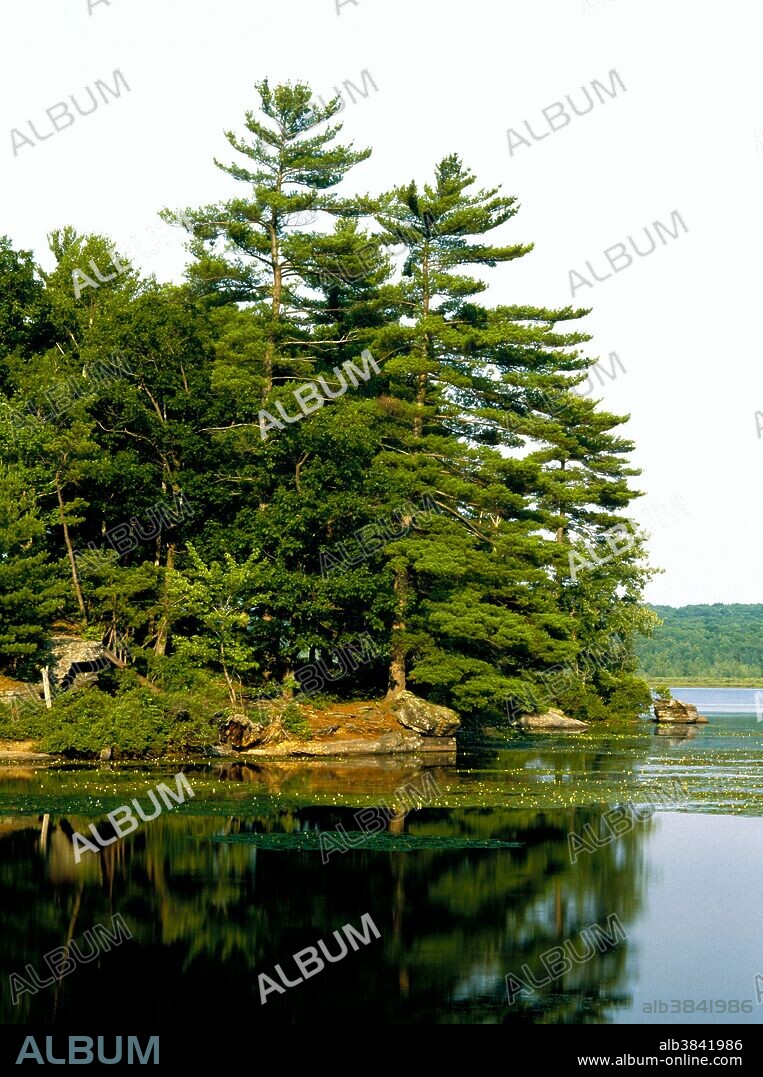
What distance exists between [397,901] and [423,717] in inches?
881

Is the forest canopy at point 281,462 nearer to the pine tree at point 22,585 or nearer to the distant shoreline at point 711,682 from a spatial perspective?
the pine tree at point 22,585

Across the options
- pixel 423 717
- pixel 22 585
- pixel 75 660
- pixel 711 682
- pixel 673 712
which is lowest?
pixel 711 682

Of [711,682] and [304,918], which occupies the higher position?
[304,918]

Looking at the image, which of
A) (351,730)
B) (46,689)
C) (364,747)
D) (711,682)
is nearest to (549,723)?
(351,730)

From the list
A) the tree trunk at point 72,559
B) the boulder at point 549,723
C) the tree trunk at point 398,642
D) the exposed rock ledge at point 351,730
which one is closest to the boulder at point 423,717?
the exposed rock ledge at point 351,730

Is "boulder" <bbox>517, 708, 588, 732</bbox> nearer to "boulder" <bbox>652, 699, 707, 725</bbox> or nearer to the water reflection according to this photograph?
→ "boulder" <bbox>652, 699, 707, 725</bbox>

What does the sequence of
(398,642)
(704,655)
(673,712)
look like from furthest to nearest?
1. (704,655)
2. (673,712)
3. (398,642)

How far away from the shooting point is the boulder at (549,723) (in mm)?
50969

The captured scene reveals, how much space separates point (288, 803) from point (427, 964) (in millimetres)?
11814

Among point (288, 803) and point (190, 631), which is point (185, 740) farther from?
point (288, 803)

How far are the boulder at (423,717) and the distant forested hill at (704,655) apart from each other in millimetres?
113859

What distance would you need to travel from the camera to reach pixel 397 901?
54.6 feet

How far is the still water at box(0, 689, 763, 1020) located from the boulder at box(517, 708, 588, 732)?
848 inches

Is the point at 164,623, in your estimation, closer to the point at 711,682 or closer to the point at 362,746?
the point at 362,746
